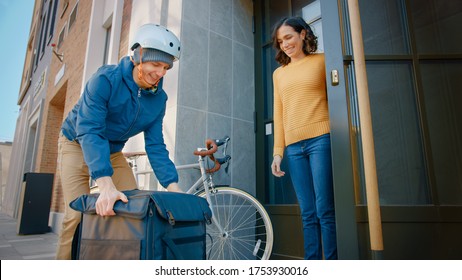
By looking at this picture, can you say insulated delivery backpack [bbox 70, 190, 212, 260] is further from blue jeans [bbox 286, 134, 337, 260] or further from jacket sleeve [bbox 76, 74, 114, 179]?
blue jeans [bbox 286, 134, 337, 260]

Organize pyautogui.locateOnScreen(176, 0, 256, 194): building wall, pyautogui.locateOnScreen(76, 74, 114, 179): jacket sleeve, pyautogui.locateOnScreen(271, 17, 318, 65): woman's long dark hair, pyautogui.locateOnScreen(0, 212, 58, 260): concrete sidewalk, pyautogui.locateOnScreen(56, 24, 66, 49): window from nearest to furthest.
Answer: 1. pyautogui.locateOnScreen(76, 74, 114, 179): jacket sleeve
2. pyautogui.locateOnScreen(271, 17, 318, 65): woman's long dark hair
3. pyautogui.locateOnScreen(176, 0, 256, 194): building wall
4. pyautogui.locateOnScreen(0, 212, 58, 260): concrete sidewalk
5. pyautogui.locateOnScreen(56, 24, 66, 49): window

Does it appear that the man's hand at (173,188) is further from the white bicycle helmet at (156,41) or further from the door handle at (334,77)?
the door handle at (334,77)

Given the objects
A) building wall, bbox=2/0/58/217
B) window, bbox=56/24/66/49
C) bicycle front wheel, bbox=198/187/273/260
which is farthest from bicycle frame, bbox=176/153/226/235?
building wall, bbox=2/0/58/217

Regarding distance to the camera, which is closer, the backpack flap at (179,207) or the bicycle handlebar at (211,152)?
the backpack flap at (179,207)

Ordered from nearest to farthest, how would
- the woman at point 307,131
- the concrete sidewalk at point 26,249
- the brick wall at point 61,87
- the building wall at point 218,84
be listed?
the woman at point 307,131 → the building wall at point 218,84 → the concrete sidewalk at point 26,249 → the brick wall at point 61,87

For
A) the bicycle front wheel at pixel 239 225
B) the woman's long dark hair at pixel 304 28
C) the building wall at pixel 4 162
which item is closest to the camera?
the woman's long dark hair at pixel 304 28

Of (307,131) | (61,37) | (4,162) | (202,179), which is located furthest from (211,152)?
(4,162)

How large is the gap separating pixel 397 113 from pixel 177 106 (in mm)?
1476

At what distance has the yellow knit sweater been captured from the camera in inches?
62.9

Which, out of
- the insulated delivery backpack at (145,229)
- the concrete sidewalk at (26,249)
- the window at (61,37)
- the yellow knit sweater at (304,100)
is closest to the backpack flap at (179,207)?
the insulated delivery backpack at (145,229)

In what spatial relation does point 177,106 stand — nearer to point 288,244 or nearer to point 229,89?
point 229,89

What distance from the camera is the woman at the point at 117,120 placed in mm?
1276

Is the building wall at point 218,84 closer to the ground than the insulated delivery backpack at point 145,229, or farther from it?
farther from it

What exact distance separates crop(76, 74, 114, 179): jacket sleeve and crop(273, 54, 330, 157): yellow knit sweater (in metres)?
0.92
